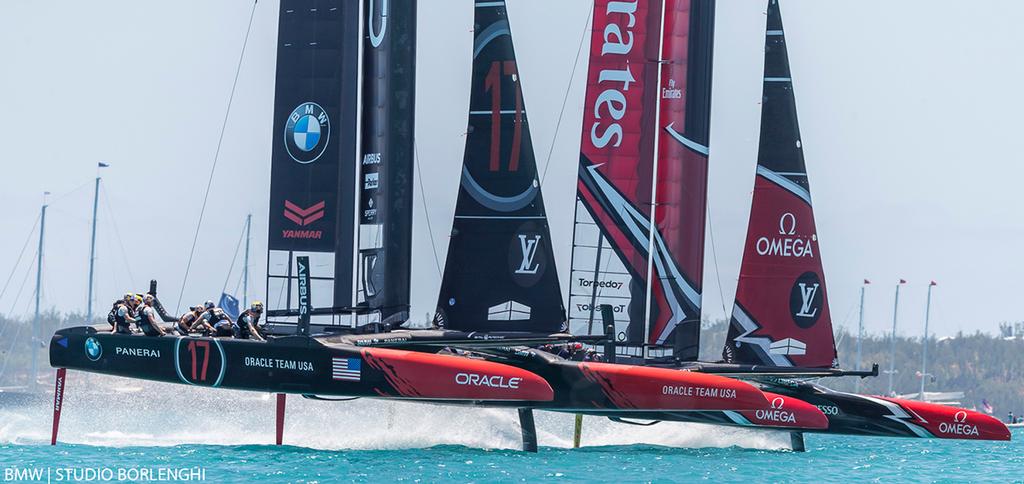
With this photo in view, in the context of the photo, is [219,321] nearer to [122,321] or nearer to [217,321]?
[217,321]

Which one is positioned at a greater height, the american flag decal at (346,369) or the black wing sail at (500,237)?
the black wing sail at (500,237)

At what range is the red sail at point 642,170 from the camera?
72.3ft

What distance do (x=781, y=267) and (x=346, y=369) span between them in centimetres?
779

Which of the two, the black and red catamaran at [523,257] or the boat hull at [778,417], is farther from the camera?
the boat hull at [778,417]

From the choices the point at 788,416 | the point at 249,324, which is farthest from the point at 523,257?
the point at 788,416

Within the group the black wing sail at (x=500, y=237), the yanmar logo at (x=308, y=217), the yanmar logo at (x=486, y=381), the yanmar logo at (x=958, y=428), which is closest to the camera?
the yanmar logo at (x=486, y=381)

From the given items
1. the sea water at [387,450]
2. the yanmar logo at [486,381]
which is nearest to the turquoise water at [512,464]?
the sea water at [387,450]

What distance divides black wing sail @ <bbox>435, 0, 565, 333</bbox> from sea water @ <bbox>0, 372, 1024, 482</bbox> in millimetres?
1816

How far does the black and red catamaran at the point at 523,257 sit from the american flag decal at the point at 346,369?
26 mm

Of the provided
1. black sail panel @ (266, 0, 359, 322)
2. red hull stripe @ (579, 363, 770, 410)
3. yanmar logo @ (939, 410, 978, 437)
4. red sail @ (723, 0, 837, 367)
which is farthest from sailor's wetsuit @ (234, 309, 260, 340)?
yanmar logo @ (939, 410, 978, 437)

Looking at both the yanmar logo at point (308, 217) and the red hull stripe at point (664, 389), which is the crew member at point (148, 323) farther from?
the red hull stripe at point (664, 389)

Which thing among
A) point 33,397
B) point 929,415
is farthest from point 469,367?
point 33,397

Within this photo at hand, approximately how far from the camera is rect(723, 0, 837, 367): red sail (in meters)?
22.8

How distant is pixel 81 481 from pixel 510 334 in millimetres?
6504
